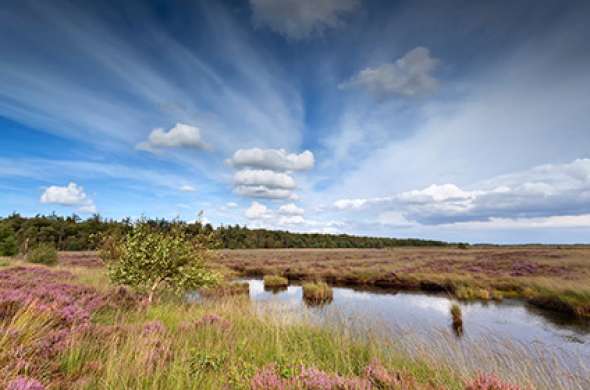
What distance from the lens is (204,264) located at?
38.6ft

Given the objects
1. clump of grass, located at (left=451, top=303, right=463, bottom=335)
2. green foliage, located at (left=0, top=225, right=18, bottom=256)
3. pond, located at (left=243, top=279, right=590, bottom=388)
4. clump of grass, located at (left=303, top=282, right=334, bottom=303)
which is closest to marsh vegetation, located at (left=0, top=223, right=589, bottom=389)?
pond, located at (left=243, top=279, right=590, bottom=388)

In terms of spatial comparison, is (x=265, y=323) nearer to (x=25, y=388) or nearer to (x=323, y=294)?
(x=25, y=388)

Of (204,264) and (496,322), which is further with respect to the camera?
(496,322)

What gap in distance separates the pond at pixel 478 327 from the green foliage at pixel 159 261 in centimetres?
351

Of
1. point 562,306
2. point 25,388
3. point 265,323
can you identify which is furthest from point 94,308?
point 562,306

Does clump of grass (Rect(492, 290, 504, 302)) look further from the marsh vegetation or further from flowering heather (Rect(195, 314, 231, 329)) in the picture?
flowering heather (Rect(195, 314, 231, 329))

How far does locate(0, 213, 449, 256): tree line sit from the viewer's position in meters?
12.3

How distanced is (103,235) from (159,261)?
150 inches

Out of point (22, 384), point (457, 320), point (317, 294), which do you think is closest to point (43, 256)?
point (317, 294)

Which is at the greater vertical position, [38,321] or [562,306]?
[38,321]

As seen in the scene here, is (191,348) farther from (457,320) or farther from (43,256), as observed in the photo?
(43,256)

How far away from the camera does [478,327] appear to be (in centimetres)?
1268

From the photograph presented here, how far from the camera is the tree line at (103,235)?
40.4 feet

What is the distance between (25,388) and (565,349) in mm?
13905
